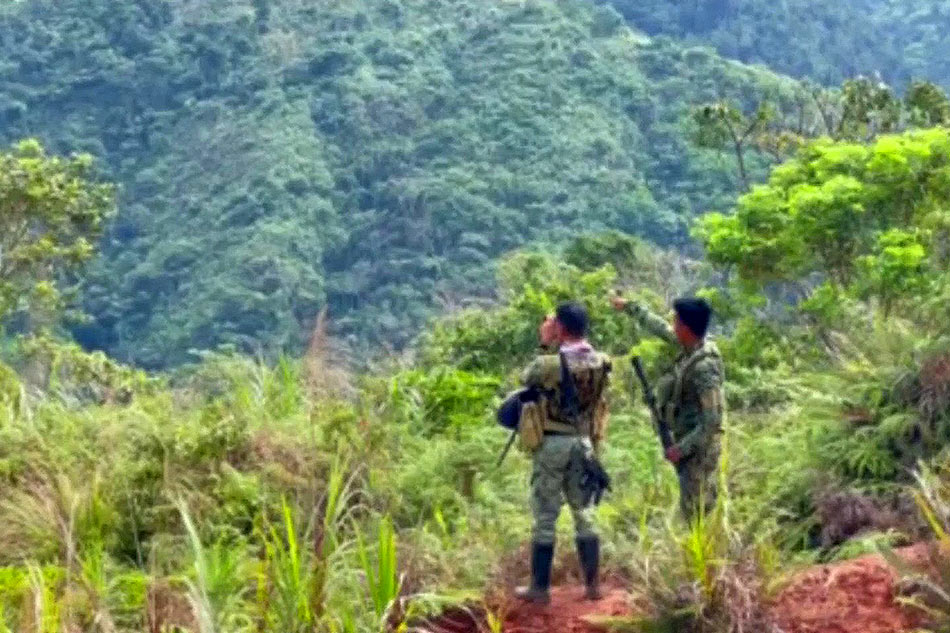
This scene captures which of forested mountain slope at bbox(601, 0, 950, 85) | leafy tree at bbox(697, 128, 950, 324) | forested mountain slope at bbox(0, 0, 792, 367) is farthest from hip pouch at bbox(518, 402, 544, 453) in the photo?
forested mountain slope at bbox(601, 0, 950, 85)

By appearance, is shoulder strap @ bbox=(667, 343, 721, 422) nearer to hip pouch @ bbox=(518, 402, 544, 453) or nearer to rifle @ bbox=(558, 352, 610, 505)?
rifle @ bbox=(558, 352, 610, 505)

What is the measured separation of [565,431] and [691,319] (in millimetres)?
645

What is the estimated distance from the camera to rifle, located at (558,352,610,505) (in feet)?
21.1

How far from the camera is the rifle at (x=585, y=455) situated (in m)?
6.43

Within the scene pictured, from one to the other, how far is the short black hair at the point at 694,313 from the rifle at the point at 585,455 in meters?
0.48

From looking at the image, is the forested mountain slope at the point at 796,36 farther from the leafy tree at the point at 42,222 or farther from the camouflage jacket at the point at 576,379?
the camouflage jacket at the point at 576,379

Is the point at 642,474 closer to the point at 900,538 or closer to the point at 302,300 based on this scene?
the point at 900,538

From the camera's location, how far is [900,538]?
22.6 ft

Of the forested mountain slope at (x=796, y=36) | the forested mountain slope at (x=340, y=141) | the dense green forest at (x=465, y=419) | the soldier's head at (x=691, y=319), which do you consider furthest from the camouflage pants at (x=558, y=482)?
the forested mountain slope at (x=796, y=36)

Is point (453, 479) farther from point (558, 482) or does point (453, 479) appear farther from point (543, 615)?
point (543, 615)

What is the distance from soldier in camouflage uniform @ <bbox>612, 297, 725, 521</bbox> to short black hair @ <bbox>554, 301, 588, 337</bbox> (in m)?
0.36

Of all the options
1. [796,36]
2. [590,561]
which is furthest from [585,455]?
[796,36]

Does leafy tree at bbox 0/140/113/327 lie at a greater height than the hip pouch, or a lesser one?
lesser

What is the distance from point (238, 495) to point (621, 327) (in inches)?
366
